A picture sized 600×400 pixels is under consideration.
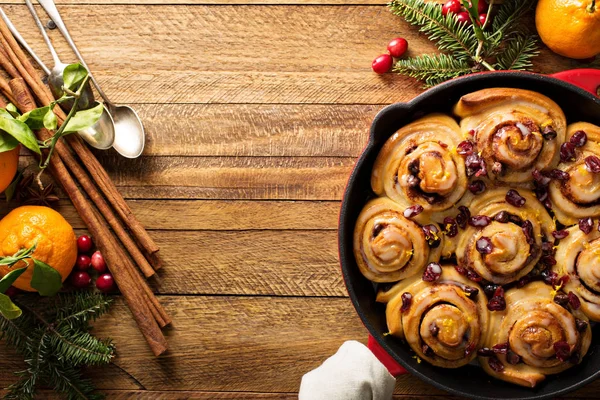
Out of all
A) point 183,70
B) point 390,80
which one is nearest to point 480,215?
point 390,80

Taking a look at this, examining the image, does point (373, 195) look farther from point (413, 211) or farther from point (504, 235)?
point (504, 235)

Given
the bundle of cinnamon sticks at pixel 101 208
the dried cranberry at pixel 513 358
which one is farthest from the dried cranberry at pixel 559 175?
the bundle of cinnamon sticks at pixel 101 208

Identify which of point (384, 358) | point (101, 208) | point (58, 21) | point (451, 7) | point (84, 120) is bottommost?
point (384, 358)

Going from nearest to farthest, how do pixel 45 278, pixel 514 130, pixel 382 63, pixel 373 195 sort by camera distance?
pixel 514 130 → pixel 45 278 → pixel 373 195 → pixel 382 63

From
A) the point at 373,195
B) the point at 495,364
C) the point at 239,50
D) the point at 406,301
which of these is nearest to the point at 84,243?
the point at 239,50

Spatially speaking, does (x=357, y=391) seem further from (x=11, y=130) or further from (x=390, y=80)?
(x=11, y=130)

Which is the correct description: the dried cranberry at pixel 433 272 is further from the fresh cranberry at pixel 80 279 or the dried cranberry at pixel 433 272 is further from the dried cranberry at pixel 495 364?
the fresh cranberry at pixel 80 279

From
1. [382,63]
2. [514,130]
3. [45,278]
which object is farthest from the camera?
[382,63]
